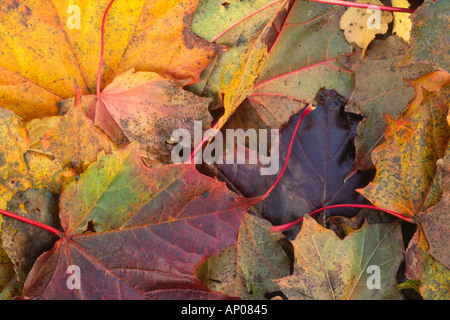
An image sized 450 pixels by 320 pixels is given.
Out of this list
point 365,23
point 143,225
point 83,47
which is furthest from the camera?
point 365,23


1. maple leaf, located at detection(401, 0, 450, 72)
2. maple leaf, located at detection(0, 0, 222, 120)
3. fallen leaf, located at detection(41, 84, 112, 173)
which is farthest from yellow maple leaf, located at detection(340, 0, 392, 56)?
fallen leaf, located at detection(41, 84, 112, 173)

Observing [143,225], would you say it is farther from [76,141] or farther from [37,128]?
[37,128]

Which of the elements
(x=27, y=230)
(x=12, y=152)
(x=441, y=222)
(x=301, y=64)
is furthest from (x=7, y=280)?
(x=441, y=222)

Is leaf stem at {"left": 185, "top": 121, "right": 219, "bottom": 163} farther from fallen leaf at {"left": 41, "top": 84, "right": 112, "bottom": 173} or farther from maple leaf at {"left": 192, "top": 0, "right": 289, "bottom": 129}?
fallen leaf at {"left": 41, "top": 84, "right": 112, "bottom": 173}

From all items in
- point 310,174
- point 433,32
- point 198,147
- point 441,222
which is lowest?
point 441,222

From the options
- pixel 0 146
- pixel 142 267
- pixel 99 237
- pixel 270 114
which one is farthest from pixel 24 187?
pixel 270 114
